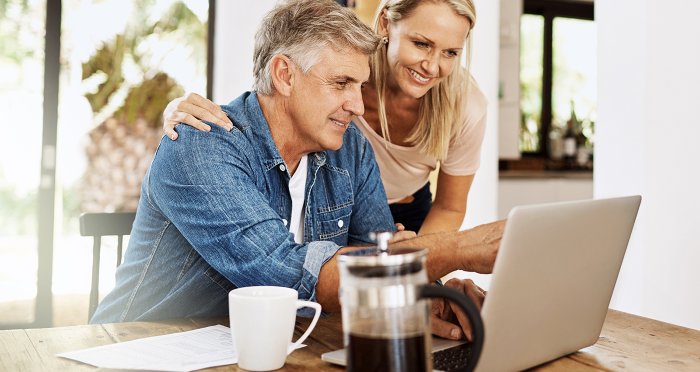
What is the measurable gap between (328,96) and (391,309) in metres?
0.83

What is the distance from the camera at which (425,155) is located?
2.14m

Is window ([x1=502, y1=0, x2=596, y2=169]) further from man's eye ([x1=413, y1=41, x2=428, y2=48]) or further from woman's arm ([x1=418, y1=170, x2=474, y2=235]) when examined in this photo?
man's eye ([x1=413, y1=41, x2=428, y2=48])

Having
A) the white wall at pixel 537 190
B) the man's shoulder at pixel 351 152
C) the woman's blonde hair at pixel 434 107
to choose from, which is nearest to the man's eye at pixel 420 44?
the woman's blonde hair at pixel 434 107

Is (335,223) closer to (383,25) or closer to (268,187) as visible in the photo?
(268,187)

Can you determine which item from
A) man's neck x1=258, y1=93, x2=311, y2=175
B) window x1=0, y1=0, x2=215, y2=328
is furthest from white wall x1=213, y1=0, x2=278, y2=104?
man's neck x1=258, y1=93, x2=311, y2=175

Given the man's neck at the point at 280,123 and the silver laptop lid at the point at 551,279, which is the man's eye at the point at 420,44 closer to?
the man's neck at the point at 280,123

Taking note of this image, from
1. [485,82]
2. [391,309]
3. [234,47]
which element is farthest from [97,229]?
[234,47]

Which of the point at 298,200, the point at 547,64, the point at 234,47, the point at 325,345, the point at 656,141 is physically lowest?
the point at 325,345

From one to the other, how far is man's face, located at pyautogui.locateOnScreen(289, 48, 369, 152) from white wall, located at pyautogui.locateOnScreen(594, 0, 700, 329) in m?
1.24

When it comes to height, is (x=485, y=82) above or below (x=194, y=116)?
above

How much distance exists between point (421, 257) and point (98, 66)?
3.49 m

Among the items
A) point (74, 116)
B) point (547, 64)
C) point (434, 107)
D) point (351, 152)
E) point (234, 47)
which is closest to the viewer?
point (351, 152)

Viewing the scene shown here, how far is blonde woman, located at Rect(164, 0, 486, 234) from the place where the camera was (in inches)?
74.9

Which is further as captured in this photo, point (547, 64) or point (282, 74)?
point (547, 64)
